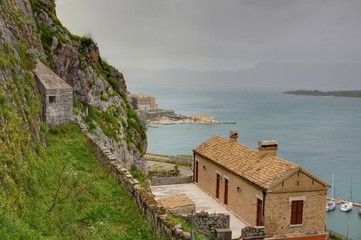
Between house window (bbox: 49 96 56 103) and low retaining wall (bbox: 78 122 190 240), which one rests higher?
house window (bbox: 49 96 56 103)

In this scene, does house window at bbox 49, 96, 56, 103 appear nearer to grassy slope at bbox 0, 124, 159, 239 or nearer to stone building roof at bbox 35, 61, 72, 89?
stone building roof at bbox 35, 61, 72, 89

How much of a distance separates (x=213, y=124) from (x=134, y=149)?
5616 inches

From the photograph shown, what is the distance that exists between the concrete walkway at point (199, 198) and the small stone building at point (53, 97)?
32.7 feet

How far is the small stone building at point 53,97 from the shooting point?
1923 cm

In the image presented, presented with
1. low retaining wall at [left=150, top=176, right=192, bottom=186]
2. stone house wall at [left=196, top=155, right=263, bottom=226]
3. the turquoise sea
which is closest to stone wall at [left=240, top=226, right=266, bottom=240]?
stone house wall at [left=196, top=155, right=263, bottom=226]

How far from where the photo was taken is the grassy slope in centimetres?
861

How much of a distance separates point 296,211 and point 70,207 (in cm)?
1626

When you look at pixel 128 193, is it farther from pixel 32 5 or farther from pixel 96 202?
pixel 32 5

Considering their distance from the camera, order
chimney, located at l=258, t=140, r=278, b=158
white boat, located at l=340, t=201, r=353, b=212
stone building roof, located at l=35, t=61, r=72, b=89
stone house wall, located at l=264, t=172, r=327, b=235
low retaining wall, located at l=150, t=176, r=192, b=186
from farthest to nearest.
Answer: white boat, located at l=340, t=201, r=353, b=212, low retaining wall, located at l=150, t=176, r=192, b=186, chimney, located at l=258, t=140, r=278, b=158, stone house wall, located at l=264, t=172, r=327, b=235, stone building roof, located at l=35, t=61, r=72, b=89

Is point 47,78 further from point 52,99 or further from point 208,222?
point 208,222

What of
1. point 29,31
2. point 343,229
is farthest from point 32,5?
point 343,229

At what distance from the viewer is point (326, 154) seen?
339 ft

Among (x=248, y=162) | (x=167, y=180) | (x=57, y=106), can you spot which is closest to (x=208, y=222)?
(x=248, y=162)

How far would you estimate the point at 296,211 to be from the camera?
76.5 ft
